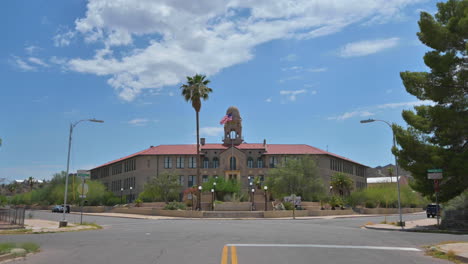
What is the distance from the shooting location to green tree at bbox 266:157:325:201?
6994 cm

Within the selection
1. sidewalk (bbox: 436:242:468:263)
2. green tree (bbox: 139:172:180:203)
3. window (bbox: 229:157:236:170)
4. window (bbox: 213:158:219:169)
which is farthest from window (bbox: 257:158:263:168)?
sidewalk (bbox: 436:242:468:263)

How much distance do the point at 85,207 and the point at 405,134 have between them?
186 ft

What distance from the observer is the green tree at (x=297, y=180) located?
6994 centimetres

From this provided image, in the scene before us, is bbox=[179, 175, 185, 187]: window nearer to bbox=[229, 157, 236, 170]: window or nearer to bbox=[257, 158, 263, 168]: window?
bbox=[229, 157, 236, 170]: window

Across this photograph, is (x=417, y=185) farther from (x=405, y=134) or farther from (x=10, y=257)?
(x=10, y=257)

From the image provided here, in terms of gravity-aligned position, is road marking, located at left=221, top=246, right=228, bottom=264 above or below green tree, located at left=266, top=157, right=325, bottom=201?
below

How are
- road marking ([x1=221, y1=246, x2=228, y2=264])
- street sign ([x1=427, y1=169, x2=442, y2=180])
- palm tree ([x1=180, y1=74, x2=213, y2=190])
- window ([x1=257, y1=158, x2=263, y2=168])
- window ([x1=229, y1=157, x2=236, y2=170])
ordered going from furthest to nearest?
window ([x1=257, y1=158, x2=263, y2=168]), window ([x1=229, y1=157, x2=236, y2=170]), palm tree ([x1=180, y1=74, x2=213, y2=190]), street sign ([x1=427, y1=169, x2=442, y2=180]), road marking ([x1=221, y1=246, x2=228, y2=264])

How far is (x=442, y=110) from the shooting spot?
25672mm

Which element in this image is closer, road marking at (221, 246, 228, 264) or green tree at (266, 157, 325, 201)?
road marking at (221, 246, 228, 264)

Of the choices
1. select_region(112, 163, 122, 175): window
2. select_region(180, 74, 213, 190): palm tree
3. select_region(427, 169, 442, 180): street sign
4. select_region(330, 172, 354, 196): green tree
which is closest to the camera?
select_region(427, 169, 442, 180): street sign

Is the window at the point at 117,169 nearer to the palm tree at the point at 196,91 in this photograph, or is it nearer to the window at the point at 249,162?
the window at the point at 249,162

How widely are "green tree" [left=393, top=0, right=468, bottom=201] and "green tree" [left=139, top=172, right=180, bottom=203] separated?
51931 millimetres

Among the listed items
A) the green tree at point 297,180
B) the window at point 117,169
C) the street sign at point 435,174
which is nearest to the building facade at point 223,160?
the window at point 117,169

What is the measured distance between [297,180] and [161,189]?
21.9m
